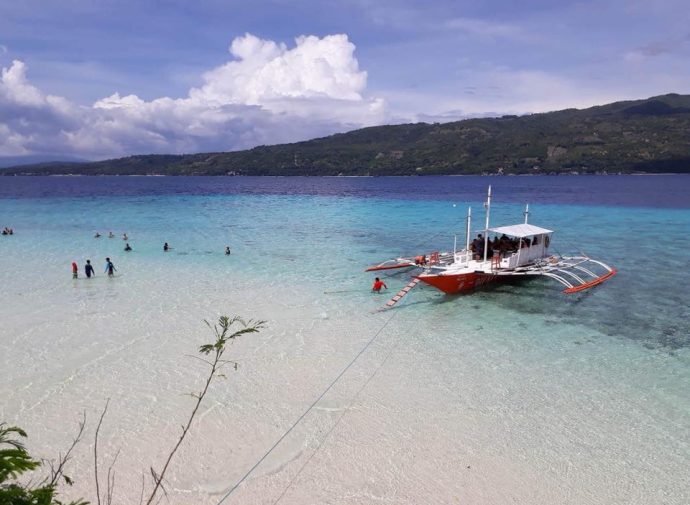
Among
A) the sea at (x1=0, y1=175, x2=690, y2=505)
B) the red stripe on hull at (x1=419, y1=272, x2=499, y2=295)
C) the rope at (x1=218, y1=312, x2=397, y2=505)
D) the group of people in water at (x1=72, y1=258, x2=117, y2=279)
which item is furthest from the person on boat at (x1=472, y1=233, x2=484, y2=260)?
the group of people in water at (x1=72, y1=258, x2=117, y2=279)

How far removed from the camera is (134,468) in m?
10.7

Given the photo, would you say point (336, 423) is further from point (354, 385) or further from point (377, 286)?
point (377, 286)

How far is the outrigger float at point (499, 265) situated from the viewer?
2358 cm

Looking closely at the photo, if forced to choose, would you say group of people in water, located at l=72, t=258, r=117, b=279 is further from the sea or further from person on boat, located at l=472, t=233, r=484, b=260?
person on boat, located at l=472, t=233, r=484, b=260

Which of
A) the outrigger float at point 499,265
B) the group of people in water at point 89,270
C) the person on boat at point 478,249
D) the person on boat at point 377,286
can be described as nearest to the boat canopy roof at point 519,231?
the outrigger float at point 499,265

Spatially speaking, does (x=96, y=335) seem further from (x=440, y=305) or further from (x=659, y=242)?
(x=659, y=242)

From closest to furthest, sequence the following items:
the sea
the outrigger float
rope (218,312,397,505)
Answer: rope (218,312,397,505), the sea, the outrigger float

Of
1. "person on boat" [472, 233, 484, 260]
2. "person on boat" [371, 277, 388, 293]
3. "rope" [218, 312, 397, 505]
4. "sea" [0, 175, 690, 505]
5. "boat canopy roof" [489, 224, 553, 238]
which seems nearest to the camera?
"rope" [218, 312, 397, 505]

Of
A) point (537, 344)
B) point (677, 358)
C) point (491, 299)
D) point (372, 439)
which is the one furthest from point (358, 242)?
point (372, 439)

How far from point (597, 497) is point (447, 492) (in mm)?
3053

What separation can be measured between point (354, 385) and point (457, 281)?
10.7 metres

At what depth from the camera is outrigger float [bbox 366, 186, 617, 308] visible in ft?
77.4

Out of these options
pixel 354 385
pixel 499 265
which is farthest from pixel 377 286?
pixel 354 385

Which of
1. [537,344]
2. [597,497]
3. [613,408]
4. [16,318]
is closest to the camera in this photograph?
[597,497]
